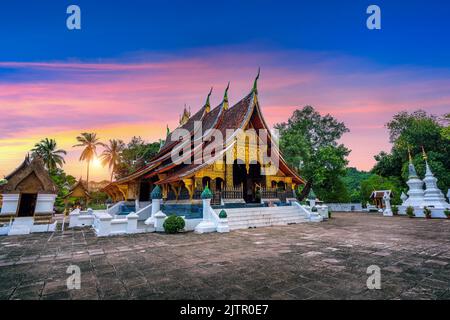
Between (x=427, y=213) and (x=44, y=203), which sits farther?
(x=427, y=213)

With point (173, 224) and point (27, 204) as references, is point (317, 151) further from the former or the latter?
point (27, 204)

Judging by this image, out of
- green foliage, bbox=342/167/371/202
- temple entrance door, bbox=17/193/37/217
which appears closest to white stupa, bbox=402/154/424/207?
green foliage, bbox=342/167/371/202

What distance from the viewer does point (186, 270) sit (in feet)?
13.4

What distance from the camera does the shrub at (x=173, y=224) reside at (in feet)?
30.6

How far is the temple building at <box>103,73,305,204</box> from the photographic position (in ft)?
41.2

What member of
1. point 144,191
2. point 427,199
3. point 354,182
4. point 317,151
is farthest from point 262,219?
point 354,182

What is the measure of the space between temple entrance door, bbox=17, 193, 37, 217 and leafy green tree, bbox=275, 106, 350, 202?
2386 centimetres

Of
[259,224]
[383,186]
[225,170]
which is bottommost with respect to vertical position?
[259,224]

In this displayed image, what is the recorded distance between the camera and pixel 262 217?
1194 cm

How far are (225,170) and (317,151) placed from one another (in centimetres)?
2092

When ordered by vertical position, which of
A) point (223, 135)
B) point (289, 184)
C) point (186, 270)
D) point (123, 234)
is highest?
point (223, 135)

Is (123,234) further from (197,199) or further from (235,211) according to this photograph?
(235,211)

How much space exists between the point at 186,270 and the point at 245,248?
2.42 m
